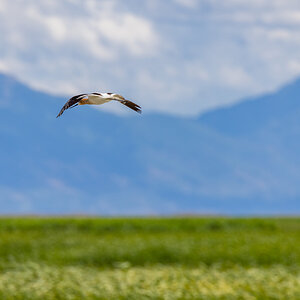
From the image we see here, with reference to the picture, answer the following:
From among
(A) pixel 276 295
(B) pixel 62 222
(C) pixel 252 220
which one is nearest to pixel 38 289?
(A) pixel 276 295

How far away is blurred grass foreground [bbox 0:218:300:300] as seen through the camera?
Result: 21.9 feet

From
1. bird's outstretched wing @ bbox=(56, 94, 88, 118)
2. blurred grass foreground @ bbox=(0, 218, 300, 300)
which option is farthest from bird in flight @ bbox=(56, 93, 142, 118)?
blurred grass foreground @ bbox=(0, 218, 300, 300)

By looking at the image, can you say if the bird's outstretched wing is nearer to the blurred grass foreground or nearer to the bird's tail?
the bird's tail

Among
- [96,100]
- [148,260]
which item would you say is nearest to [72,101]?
[96,100]

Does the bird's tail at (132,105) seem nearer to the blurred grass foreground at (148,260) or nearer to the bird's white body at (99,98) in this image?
the bird's white body at (99,98)

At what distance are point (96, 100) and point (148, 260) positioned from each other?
1060cm

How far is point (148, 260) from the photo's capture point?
11.0 m

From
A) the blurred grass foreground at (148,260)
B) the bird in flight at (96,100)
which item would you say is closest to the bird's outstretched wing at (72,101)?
the bird in flight at (96,100)

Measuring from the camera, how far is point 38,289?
22.2 ft

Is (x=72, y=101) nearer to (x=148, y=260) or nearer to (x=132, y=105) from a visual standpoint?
(x=132, y=105)

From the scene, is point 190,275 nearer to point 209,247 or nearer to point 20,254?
point 209,247

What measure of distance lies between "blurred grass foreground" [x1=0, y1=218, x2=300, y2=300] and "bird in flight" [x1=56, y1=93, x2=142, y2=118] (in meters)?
5.74

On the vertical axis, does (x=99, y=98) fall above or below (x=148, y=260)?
above

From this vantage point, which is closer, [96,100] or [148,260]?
[96,100]
